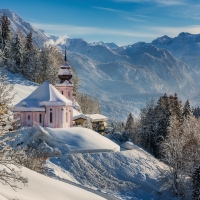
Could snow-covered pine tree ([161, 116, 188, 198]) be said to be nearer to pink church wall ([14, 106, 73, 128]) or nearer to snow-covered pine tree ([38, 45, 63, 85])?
pink church wall ([14, 106, 73, 128])

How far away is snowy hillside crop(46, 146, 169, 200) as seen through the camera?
32000mm

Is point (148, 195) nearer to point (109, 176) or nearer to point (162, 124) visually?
point (109, 176)

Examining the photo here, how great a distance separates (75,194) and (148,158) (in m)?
21.5

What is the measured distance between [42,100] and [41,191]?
2584 centimetres

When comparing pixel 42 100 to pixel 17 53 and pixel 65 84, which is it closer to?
pixel 65 84

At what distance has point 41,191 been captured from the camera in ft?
57.1

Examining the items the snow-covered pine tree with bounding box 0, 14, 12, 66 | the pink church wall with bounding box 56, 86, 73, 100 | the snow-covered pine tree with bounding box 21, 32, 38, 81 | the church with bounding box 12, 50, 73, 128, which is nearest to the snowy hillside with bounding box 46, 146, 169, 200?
the church with bounding box 12, 50, 73, 128

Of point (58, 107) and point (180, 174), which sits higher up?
point (58, 107)

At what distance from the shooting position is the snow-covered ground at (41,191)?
1541 cm

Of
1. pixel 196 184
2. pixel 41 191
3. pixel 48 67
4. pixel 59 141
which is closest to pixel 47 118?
pixel 59 141

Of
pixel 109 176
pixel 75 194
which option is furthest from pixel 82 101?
pixel 75 194

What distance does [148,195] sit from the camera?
32.8m

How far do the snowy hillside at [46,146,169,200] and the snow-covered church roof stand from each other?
9.08 metres

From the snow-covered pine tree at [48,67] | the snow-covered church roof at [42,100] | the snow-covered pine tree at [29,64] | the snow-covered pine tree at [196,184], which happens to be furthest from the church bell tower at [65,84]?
the snow-covered pine tree at [196,184]
